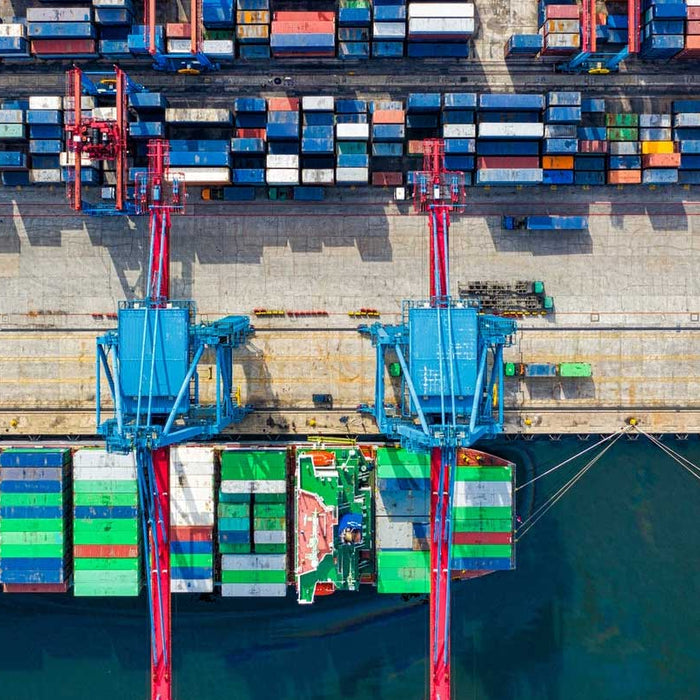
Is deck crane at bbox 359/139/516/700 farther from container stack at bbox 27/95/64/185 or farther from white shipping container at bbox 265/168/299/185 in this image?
container stack at bbox 27/95/64/185

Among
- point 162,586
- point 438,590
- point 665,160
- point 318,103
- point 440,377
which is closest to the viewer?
point 440,377

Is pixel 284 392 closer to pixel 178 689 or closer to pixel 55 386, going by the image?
pixel 55 386

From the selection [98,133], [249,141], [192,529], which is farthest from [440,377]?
[98,133]

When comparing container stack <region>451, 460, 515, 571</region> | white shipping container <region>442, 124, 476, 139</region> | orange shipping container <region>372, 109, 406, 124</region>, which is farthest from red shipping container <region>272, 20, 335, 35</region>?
container stack <region>451, 460, 515, 571</region>

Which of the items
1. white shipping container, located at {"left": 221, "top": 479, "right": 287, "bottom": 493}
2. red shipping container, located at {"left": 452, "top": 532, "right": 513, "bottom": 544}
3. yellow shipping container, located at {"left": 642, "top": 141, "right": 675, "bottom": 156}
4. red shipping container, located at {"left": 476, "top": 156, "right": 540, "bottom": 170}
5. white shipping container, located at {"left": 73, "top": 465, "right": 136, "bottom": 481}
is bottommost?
red shipping container, located at {"left": 452, "top": 532, "right": 513, "bottom": 544}

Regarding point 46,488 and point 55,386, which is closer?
point 46,488

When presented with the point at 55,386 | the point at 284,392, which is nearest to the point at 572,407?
the point at 284,392

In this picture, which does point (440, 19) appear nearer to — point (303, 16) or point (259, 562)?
point (303, 16)
